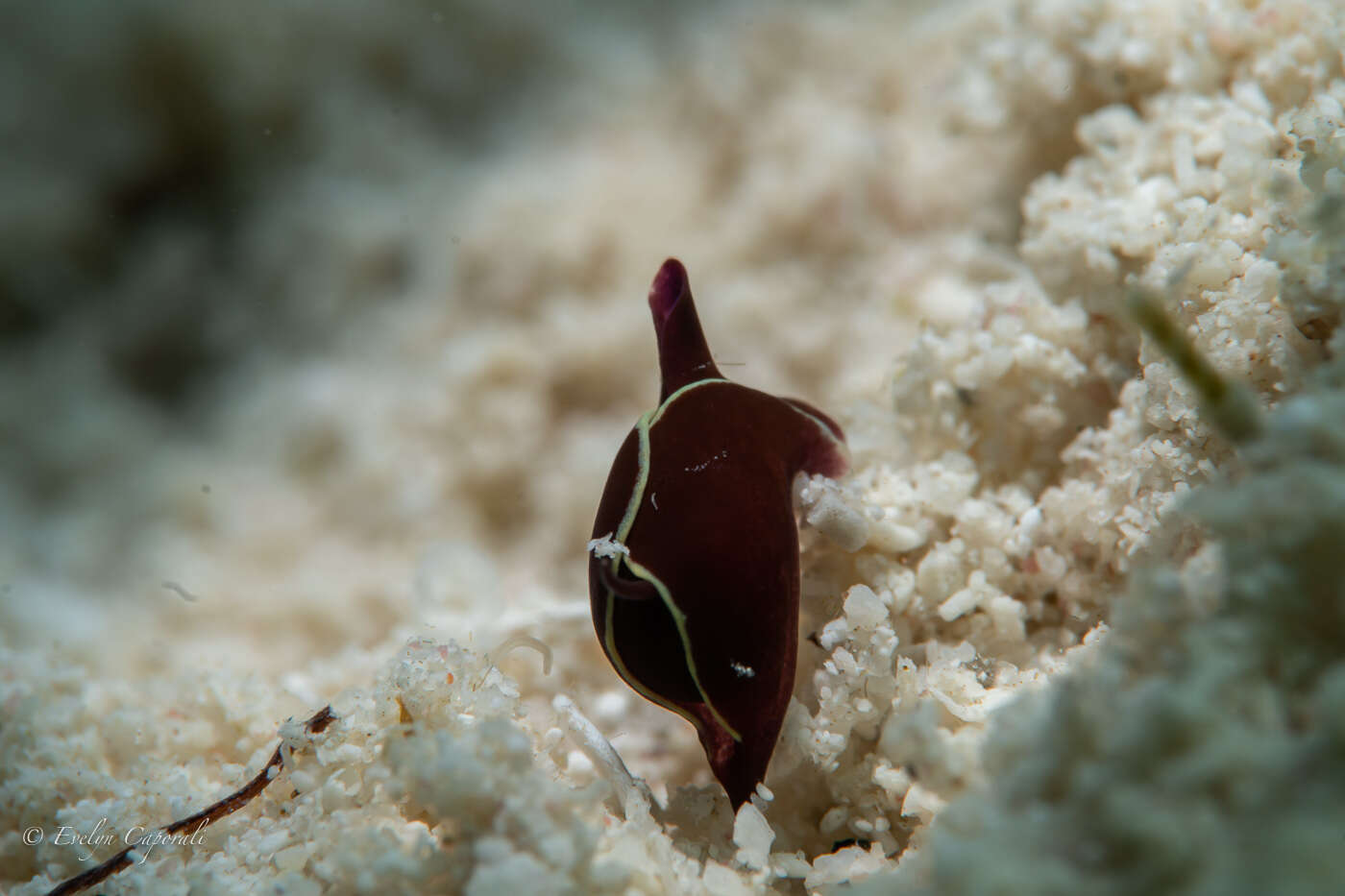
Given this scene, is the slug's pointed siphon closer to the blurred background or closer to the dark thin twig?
the dark thin twig

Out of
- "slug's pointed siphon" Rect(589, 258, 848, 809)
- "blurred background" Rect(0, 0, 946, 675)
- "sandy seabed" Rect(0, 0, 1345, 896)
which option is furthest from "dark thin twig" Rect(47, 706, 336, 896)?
"blurred background" Rect(0, 0, 946, 675)

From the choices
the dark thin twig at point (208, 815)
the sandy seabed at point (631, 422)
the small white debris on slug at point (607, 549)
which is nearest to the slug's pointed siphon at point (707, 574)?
the small white debris on slug at point (607, 549)

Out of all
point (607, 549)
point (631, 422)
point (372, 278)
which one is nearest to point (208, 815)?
point (607, 549)

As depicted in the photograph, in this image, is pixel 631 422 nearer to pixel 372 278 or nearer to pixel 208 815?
pixel 372 278

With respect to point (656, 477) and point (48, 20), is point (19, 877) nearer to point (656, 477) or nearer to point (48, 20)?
point (656, 477)

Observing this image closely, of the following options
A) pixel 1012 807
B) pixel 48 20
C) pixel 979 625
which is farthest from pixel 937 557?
pixel 48 20

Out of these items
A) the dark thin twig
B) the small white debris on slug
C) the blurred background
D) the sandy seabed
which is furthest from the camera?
the blurred background
